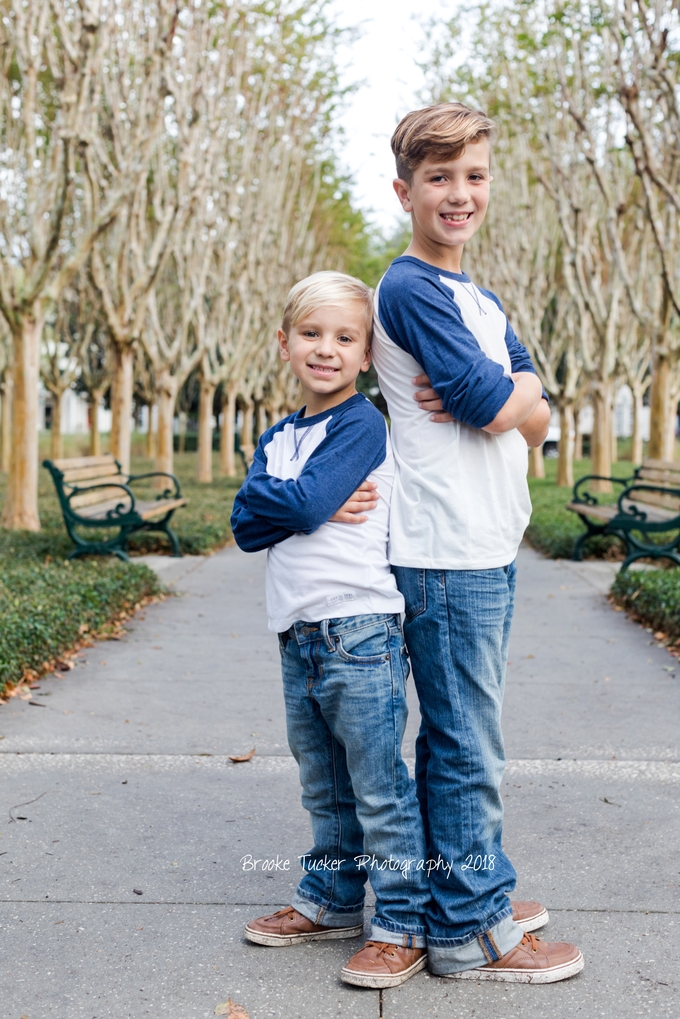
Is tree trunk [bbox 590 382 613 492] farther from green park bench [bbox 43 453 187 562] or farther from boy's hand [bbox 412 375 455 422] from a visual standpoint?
boy's hand [bbox 412 375 455 422]

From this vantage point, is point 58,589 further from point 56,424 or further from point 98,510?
point 56,424

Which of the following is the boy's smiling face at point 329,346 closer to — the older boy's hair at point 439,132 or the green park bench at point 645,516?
the older boy's hair at point 439,132

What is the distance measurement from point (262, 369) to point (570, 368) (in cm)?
1094

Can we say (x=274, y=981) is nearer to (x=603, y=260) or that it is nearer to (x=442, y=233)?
(x=442, y=233)

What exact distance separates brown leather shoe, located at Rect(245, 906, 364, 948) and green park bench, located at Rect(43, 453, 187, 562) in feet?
21.8

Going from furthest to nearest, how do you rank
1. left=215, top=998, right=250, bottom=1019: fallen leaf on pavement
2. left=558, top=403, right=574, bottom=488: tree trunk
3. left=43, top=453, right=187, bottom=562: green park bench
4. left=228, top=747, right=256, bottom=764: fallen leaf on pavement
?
left=558, top=403, right=574, bottom=488: tree trunk
left=43, top=453, right=187, bottom=562: green park bench
left=228, top=747, right=256, bottom=764: fallen leaf on pavement
left=215, top=998, right=250, bottom=1019: fallen leaf on pavement

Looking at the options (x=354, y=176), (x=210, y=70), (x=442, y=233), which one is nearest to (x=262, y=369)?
(x=354, y=176)

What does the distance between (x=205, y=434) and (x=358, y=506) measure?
20.8 metres

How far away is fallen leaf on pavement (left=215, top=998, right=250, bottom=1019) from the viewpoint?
7.70 ft

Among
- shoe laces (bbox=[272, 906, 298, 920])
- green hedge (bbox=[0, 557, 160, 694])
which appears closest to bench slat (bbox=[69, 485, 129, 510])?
green hedge (bbox=[0, 557, 160, 694])

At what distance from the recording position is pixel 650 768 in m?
4.09

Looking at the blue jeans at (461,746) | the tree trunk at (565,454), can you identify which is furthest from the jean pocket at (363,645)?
the tree trunk at (565,454)

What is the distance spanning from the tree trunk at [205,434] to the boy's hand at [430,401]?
19843mm

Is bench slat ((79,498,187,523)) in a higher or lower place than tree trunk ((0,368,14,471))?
lower
